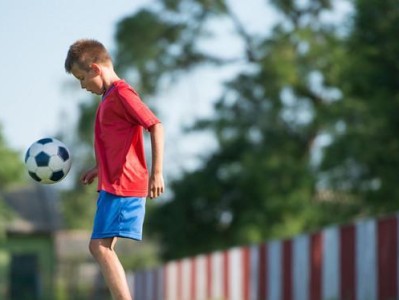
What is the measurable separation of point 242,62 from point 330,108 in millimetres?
5149

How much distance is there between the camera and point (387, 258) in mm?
15461

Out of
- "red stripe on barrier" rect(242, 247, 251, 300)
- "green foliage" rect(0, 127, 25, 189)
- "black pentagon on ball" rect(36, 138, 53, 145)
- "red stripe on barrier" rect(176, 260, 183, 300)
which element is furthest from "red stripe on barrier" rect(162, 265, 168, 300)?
"black pentagon on ball" rect(36, 138, 53, 145)

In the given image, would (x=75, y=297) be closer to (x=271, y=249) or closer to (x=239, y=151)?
(x=239, y=151)

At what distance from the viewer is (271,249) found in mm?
20844

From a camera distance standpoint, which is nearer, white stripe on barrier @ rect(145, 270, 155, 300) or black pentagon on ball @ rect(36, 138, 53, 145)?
black pentagon on ball @ rect(36, 138, 53, 145)

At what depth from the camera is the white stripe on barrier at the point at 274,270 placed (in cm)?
2044

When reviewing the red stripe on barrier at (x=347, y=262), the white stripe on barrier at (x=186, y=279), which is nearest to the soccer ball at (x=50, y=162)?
the red stripe on barrier at (x=347, y=262)

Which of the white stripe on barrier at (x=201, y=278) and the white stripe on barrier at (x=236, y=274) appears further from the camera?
the white stripe on barrier at (x=201, y=278)

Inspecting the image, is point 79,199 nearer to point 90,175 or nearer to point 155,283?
point 155,283

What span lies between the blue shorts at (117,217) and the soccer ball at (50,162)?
2.03ft

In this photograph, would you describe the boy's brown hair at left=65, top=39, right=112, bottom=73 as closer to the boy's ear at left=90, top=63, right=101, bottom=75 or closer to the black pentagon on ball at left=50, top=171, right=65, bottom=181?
the boy's ear at left=90, top=63, right=101, bottom=75

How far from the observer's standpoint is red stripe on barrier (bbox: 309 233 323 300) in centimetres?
1823

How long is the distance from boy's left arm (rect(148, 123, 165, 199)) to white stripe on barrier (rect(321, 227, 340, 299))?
10.6 metres

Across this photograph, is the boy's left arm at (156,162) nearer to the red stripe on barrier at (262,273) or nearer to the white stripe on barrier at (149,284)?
the red stripe on barrier at (262,273)
